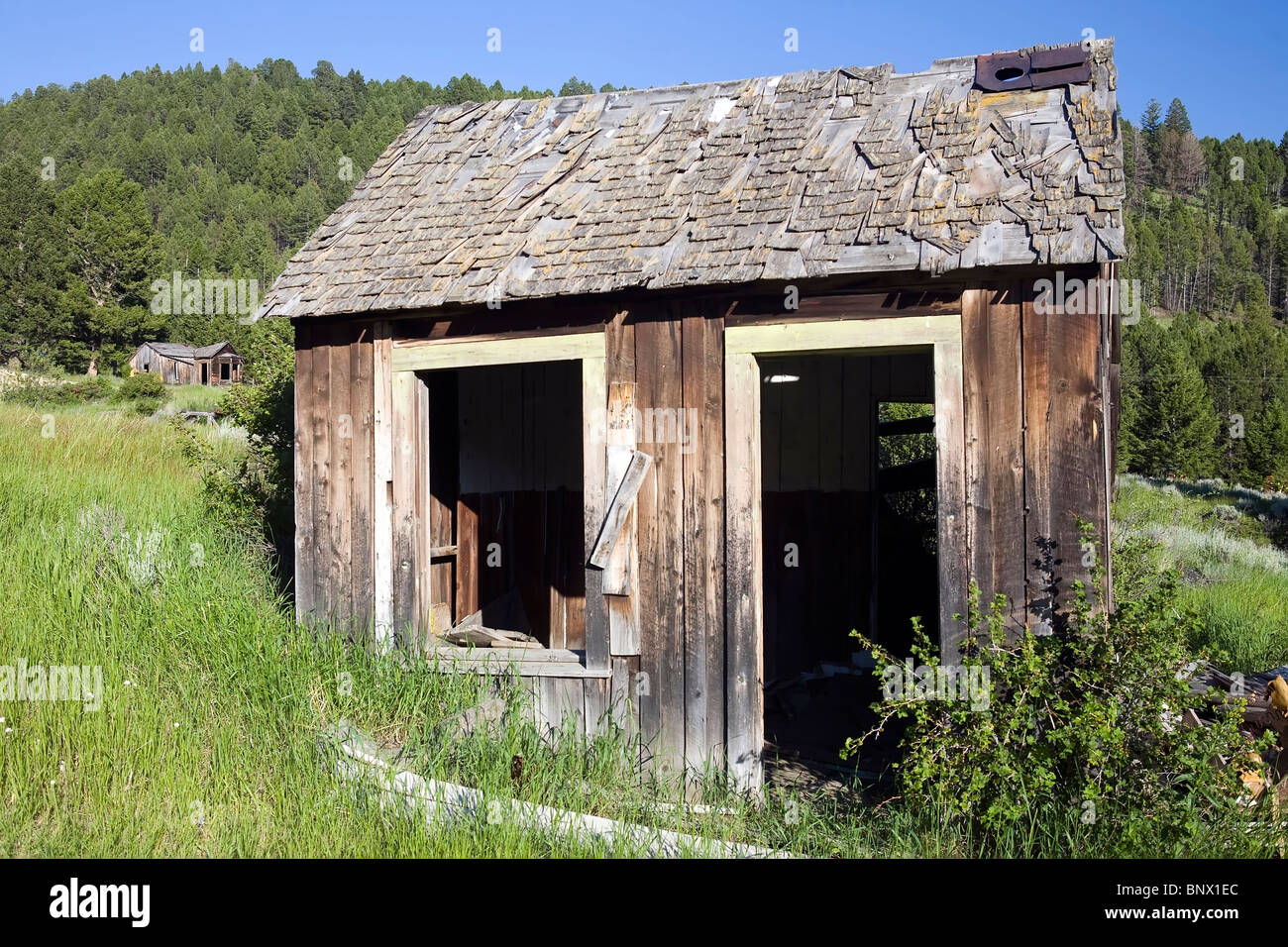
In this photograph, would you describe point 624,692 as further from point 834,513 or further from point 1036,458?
point 834,513

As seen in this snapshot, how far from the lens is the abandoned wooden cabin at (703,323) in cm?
538

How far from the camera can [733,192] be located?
6410mm

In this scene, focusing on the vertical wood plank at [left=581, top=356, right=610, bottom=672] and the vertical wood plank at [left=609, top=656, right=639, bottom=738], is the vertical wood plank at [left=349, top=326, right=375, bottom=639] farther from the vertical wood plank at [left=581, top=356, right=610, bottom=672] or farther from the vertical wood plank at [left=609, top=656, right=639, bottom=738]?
the vertical wood plank at [left=609, top=656, right=639, bottom=738]

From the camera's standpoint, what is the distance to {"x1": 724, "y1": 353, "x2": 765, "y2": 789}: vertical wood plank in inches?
233

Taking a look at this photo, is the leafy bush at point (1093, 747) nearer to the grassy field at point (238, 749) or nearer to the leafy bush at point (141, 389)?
the grassy field at point (238, 749)

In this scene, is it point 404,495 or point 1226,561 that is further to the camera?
point 1226,561

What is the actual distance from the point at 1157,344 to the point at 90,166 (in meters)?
66.6

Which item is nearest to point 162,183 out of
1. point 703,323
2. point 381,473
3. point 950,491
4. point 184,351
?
point 184,351

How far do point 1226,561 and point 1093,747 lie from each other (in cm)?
1114

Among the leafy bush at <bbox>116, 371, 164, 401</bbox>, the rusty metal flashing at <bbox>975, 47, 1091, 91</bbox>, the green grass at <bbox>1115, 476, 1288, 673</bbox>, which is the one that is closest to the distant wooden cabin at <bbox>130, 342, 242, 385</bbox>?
the leafy bush at <bbox>116, 371, 164, 401</bbox>

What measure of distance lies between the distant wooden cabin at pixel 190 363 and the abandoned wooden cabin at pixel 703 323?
4227 cm

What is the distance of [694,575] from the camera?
603 cm
